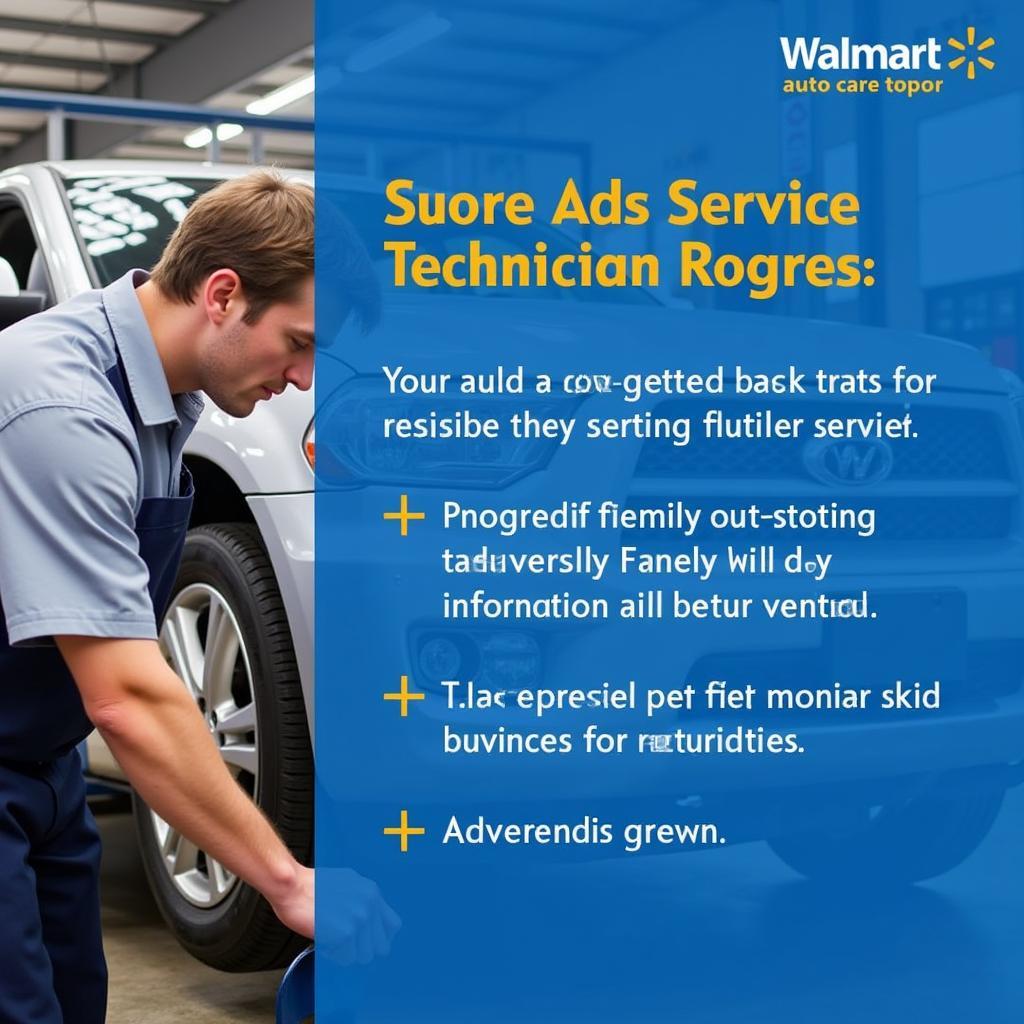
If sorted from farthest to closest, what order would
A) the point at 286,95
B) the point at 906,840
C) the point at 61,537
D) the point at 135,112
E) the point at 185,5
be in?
the point at 286,95
the point at 185,5
the point at 135,112
the point at 906,840
the point at 61,537

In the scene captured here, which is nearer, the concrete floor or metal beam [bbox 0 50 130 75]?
the concrete floor

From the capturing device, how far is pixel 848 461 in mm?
3090

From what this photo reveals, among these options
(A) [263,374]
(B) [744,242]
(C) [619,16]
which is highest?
(C) [619,16]

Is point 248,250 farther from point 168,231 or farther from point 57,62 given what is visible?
point 57,62

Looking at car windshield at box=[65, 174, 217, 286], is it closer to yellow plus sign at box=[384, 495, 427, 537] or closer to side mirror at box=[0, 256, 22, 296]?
side mirror at box=[0, 256, 22, 296]

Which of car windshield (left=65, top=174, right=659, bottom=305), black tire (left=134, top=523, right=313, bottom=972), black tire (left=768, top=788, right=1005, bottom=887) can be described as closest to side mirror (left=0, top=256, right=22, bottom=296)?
car windshield (left=65, top=174, right=659, bottom=305)

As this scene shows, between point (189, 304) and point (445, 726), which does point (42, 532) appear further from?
point (445, 726)

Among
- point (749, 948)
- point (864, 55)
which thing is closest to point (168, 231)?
point (864, 55)

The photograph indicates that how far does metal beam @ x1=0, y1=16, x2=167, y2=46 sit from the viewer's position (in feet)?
50.9

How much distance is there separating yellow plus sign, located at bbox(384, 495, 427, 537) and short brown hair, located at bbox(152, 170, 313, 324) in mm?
978

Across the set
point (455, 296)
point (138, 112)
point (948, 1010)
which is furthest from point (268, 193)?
point (138, 112)

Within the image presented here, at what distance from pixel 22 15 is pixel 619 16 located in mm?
5998

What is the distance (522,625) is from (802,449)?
660 millimetres

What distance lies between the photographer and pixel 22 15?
15398mm
